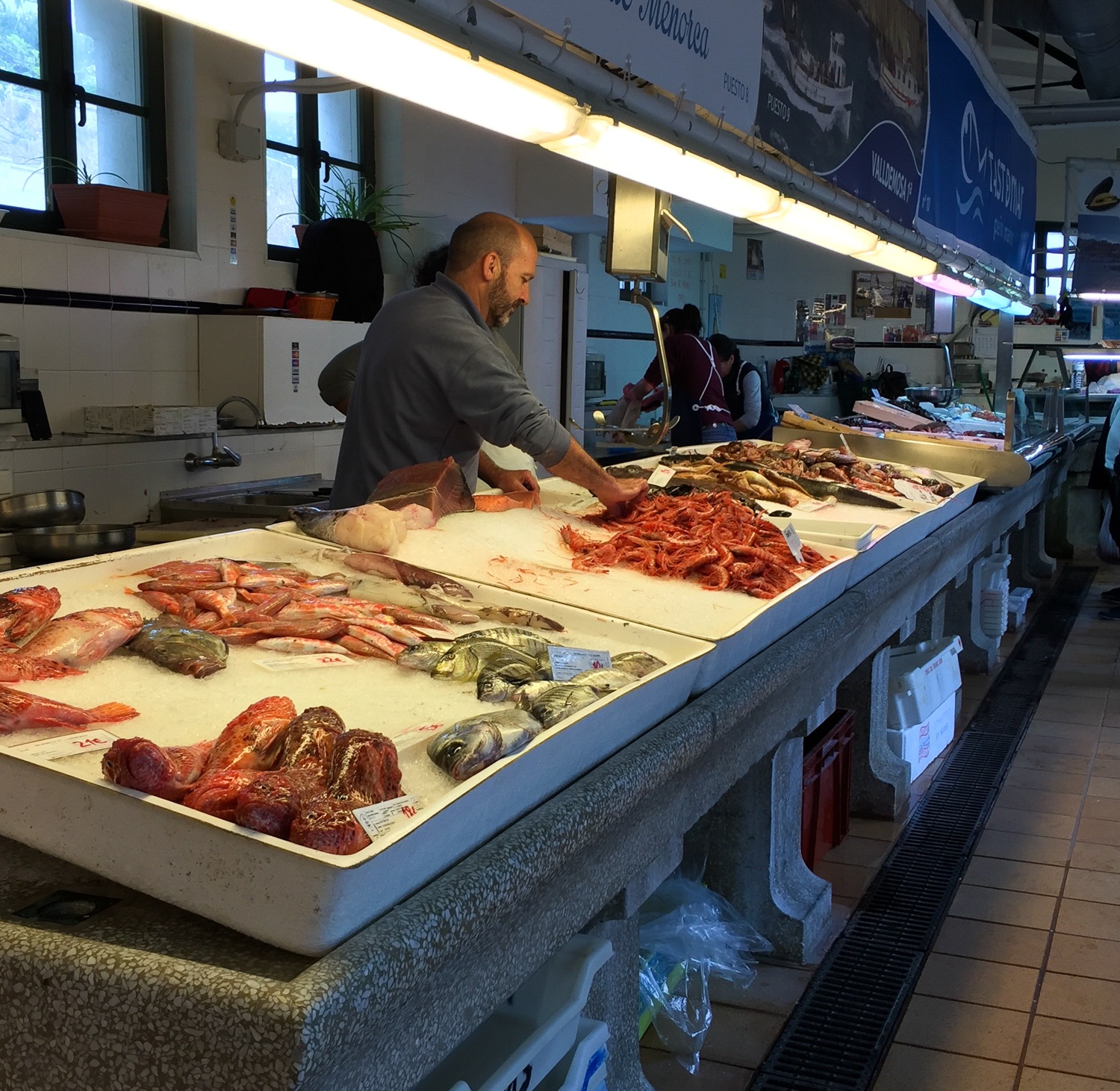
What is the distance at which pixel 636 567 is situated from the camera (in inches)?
103

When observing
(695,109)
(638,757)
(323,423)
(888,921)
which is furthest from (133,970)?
(323,423)

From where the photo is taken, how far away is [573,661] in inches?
68.3

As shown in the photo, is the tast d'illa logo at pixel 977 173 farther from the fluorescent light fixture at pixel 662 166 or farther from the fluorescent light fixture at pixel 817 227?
the fluorescent light fixture at pixel 662 166

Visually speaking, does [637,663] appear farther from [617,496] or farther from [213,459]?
[213,459]

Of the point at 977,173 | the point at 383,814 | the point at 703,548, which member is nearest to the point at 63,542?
the point at 703,548

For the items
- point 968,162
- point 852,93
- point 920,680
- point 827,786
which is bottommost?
point 827,786

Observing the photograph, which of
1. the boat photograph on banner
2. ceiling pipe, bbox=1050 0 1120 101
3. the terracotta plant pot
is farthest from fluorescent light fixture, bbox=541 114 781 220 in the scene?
ceiling pipe, bbox=1050 0 1120 101

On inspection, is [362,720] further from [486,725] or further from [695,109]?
[695,109]

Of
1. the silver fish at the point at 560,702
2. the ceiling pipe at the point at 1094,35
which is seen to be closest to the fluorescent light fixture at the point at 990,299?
the ceiling pipe at the point at 1094,35

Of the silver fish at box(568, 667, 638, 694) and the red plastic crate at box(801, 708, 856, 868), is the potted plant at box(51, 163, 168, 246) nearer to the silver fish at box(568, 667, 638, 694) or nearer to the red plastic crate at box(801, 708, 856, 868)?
the red plastic crate at box(801, 708, 856, 868)

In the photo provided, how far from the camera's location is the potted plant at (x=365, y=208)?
6.75m

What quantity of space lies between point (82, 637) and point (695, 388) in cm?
575

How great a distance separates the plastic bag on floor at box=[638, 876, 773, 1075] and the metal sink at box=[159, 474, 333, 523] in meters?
2.13

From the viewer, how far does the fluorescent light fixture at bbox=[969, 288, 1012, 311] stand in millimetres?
6441
